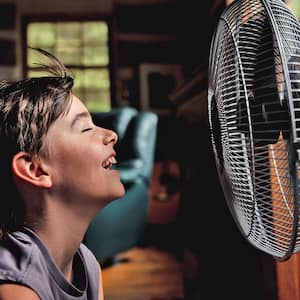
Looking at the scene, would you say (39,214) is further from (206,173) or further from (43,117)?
(206,173)

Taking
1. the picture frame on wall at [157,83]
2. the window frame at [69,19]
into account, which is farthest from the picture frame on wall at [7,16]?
the picture frame on wall at [157,83]

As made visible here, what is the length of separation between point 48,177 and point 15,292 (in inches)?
8.5

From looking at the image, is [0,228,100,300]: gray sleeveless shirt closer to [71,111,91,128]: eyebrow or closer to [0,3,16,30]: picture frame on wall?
[71,111,91,128]: eyebrow

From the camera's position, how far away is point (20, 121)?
0.82m

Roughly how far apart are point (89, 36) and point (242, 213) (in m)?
4.54

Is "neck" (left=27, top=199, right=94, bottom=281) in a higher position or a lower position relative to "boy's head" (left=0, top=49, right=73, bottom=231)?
lower

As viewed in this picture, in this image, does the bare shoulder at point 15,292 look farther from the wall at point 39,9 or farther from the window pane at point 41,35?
the window pane at point 41,35

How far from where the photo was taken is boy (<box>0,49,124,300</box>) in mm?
815

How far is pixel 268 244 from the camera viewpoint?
700mm

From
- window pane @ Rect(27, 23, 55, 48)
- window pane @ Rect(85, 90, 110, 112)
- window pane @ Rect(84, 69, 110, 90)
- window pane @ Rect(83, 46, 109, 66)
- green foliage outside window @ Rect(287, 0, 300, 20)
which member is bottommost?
green foliage outside window @ Rect(287, 0, 300, 20)

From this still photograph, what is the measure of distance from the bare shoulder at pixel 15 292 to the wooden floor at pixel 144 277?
1.30 metres

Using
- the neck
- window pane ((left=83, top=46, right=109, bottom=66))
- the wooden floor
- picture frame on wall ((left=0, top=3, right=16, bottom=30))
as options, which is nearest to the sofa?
the wooden floor

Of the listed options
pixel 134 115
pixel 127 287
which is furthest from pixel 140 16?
pixel 127 287

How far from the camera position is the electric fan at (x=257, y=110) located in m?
0.59
